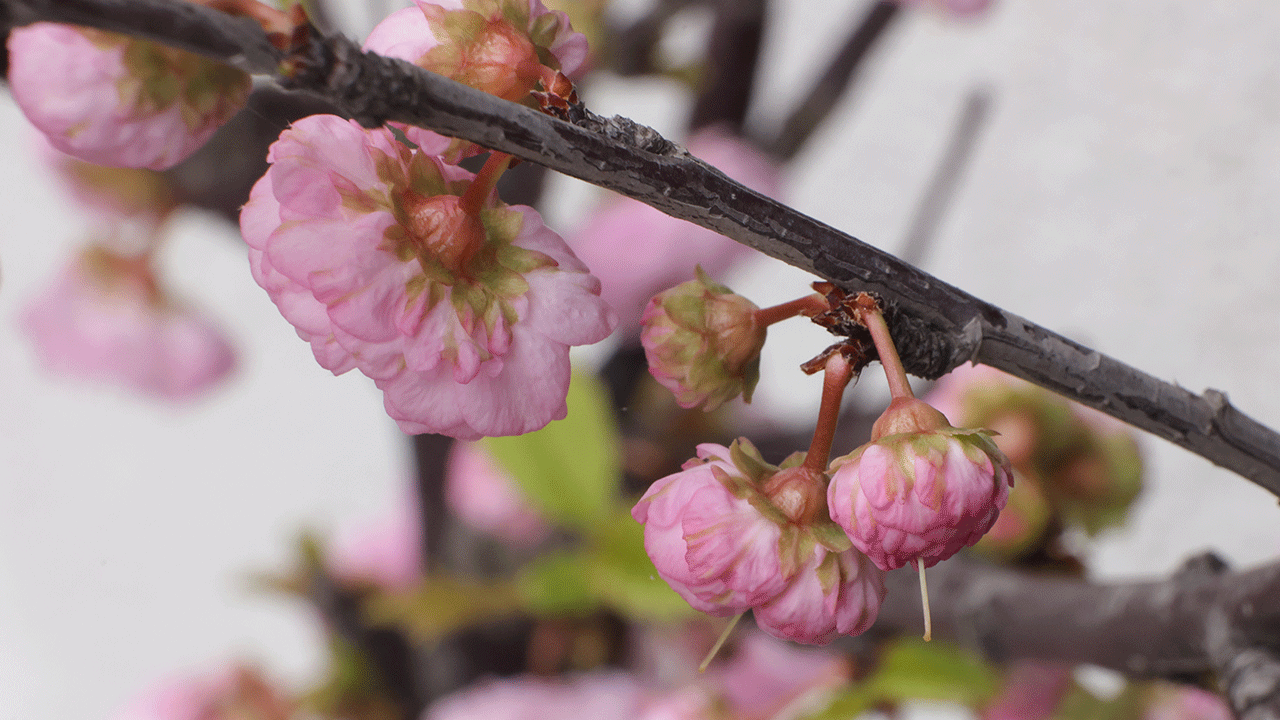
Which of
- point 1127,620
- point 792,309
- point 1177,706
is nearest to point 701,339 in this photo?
point 792,309

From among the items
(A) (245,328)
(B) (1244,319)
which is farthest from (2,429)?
(B) (1244,319)

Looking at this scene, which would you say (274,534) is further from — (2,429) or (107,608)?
(2,429)

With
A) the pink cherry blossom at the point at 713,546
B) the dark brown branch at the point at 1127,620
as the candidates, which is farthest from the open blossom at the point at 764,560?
the dark brown branch at the point at 1127,620

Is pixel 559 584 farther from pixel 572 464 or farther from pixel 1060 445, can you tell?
pixel 1060 445

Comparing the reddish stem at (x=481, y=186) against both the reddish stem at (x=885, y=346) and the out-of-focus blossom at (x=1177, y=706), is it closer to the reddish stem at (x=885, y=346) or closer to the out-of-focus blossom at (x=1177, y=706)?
the reddish stem at (x=885, y=346)

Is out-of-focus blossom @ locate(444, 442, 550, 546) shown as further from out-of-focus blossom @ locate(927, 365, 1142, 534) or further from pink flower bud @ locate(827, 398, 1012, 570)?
pink flower bud @ locate(827, 398, 1012, 570)

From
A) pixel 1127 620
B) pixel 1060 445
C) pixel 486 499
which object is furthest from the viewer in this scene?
pixel 486 499

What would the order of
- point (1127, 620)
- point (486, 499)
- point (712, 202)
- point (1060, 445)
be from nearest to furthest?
point (712, 202), point (1127, 620), point (1060, 445), point (486, 499)
